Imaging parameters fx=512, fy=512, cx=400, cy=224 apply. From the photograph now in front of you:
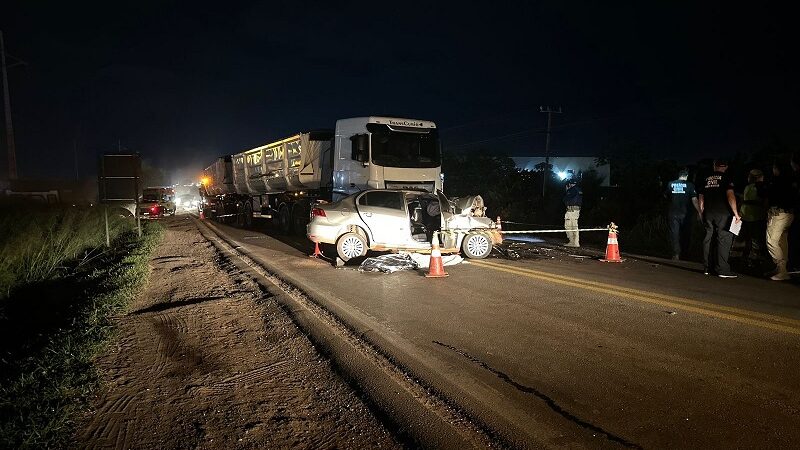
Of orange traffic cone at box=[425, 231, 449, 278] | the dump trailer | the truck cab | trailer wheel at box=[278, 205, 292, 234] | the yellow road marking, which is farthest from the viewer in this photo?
trailer wheel at box=[278, 205, 292, 234]

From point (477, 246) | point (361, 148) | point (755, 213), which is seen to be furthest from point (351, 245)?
point (755, 213)

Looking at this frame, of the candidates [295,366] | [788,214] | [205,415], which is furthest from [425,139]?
[205,415]

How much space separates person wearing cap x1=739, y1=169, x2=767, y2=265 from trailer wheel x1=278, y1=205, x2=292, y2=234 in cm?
1397

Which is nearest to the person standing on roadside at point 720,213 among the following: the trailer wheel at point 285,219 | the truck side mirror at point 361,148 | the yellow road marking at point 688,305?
the yellow road marking at point 688,305

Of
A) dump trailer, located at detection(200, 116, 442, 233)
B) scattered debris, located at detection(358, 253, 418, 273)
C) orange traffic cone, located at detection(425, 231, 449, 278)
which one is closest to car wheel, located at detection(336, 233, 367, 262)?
scattered debris, located at detection(358, 253, 418, 273)

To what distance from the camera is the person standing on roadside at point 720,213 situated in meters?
8.44

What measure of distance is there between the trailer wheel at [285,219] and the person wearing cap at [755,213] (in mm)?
13970

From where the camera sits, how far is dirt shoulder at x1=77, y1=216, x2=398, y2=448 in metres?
3.33

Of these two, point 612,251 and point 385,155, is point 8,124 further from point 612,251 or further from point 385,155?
point 612,251

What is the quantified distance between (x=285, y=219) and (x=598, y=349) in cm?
1548

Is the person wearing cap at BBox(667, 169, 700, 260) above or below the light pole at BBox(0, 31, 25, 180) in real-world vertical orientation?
below

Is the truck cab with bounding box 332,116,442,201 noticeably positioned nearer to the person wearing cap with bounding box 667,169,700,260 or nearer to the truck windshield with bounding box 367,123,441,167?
the truck windshield with bounding box 367,123,441,167

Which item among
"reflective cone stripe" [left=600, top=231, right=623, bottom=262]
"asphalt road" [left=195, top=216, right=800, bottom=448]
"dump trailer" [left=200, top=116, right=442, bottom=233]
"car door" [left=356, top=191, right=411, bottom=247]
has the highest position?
"dump trailer" [left=200, top=116, right=442, bottom=233]

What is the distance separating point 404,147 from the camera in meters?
14.7
